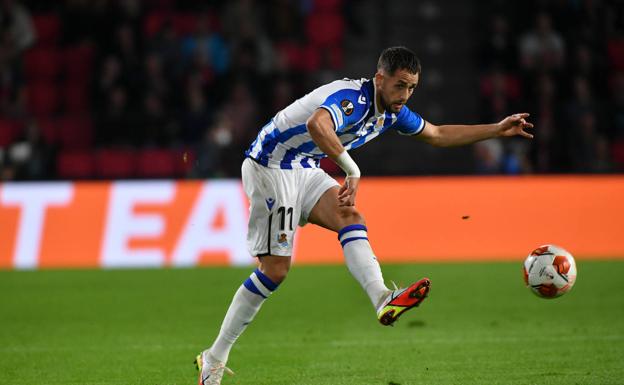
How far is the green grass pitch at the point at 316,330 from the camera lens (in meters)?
6.50

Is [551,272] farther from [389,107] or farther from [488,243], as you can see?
[488,243]

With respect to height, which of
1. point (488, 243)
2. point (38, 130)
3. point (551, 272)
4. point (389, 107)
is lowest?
point (488, 243)

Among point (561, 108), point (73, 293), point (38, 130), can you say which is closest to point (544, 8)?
point (561, 108)

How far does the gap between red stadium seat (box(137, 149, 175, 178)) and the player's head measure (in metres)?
8.92

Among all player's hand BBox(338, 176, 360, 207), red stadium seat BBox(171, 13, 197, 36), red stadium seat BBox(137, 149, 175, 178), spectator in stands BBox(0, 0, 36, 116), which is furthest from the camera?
red stadium seat BBox(171, 13, 197, 36)

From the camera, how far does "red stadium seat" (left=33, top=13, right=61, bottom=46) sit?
17391 millimetres

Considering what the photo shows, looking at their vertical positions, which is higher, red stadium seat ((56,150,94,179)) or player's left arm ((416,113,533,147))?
player's left arm ((416,113,533,147))

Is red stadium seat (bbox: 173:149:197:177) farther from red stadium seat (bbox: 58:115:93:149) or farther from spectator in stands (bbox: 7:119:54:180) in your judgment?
spectator in stands (bbox: 7:119:54:180)

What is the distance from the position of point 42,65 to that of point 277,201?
1171 cm

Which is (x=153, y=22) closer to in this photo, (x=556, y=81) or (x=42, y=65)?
(x=42, y=65)

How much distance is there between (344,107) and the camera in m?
5.84

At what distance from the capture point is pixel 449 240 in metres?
12.9

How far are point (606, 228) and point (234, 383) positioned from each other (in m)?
7.86

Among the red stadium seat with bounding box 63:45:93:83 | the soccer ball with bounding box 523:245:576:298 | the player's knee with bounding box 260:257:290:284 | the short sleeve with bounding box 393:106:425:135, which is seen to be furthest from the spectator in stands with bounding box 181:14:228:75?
the player's knee with bounding box 260:257:290:284
